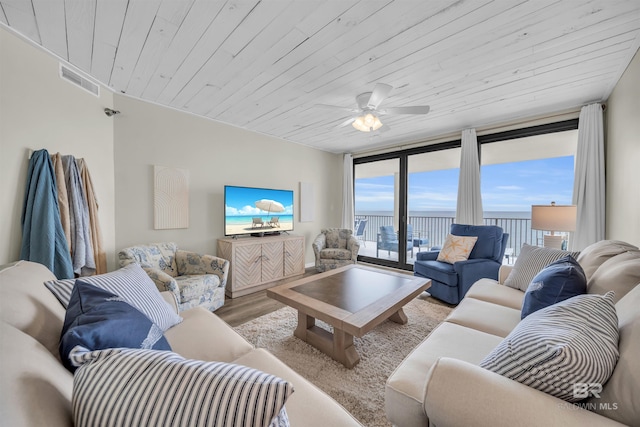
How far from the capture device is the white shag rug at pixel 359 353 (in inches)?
58.4

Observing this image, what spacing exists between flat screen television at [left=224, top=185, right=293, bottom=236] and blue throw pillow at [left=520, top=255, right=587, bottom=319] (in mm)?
3257

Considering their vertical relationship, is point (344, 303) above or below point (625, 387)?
below

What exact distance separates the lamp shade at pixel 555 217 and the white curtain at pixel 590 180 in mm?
559

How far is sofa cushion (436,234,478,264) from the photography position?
3057 mm

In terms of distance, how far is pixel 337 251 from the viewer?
418 centimetres

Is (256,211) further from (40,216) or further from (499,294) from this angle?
(499,294)

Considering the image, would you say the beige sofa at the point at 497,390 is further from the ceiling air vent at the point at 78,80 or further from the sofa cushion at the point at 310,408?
the ceiling air vent at the point at 78,80

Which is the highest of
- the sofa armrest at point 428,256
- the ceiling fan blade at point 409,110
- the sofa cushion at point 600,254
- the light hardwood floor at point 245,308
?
the ceiling fan blade at point 409,110

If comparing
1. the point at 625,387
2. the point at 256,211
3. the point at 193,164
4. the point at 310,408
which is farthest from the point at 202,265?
the point at 625,387

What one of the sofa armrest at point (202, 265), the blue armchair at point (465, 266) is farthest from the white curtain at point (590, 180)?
the sofa armrest at point (202, 265)

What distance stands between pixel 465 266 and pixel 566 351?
2.31 meters

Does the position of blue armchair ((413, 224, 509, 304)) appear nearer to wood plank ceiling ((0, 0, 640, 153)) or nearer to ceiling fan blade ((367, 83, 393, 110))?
wood plank ceiling ((0, 0, 640, 153))

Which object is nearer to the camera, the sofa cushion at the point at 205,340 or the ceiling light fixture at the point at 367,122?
the sofa cushion at the point at 205,340

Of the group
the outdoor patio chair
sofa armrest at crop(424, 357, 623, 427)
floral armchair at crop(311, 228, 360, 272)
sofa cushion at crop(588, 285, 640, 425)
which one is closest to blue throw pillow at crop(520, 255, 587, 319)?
sofa cushion at crop(588, 285, 640, 425)
